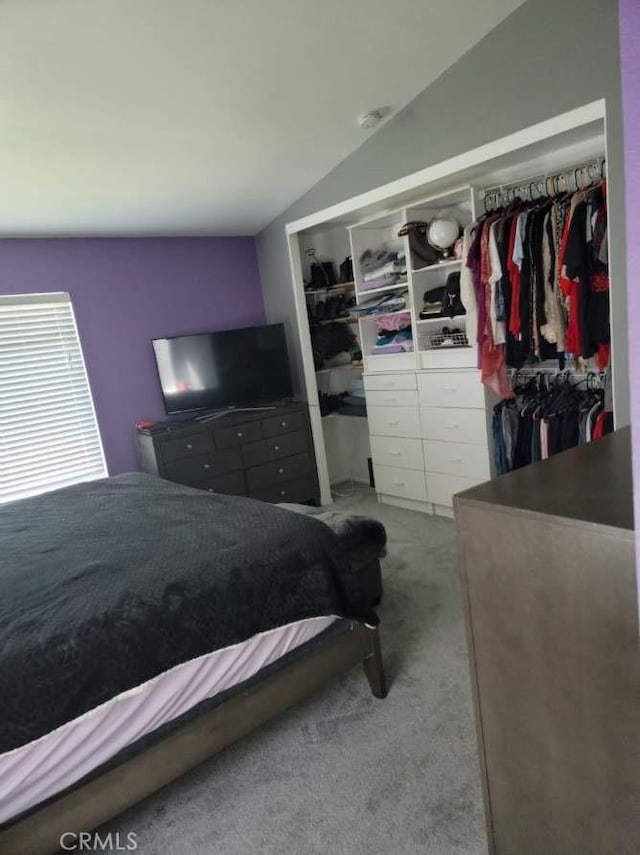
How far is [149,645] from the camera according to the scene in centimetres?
152

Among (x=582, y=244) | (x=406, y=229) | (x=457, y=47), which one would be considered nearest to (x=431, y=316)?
(x=406, y=229)

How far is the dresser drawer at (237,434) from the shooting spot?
387 cm

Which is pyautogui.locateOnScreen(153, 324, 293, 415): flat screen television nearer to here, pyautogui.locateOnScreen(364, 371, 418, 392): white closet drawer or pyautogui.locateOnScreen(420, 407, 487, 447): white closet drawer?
pyautogui.locateOnScreen(364, 371, 418, 392): white closet drawer

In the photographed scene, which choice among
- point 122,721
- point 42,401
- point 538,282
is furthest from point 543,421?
point 42,401

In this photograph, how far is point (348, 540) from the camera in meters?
2.41

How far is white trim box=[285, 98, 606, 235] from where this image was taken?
2402mm

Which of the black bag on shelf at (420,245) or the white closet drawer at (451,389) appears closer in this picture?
the white closet drawer at (451,389)

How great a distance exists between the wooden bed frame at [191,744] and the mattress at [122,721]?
46mm

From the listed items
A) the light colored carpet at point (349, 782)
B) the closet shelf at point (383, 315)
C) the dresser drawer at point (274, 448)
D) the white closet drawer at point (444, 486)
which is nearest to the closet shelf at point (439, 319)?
the closet shelf at point (383, 315)

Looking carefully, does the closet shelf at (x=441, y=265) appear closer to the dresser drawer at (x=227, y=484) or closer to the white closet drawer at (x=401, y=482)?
the white closet drawer at (x=401, y=482)

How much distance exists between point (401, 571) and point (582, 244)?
74.1 inches

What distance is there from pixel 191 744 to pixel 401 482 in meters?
2.59

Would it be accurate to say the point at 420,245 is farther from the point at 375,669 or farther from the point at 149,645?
the point at 149,645

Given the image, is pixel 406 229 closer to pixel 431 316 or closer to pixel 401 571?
pixel 431 316
